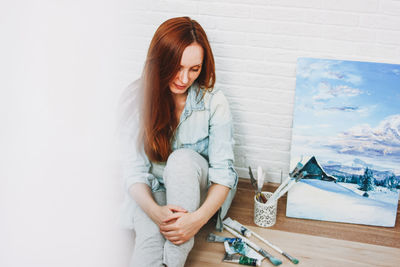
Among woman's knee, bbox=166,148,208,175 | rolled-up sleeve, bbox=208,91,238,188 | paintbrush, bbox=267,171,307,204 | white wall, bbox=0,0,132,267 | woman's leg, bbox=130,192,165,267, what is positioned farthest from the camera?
paintbrush, bbox=267,171,307,204

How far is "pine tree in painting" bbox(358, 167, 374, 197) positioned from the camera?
1528mm

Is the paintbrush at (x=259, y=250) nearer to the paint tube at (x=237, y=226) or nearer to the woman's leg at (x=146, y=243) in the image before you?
the paint tube at (x=237, y=226)

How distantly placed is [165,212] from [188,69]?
0.49m

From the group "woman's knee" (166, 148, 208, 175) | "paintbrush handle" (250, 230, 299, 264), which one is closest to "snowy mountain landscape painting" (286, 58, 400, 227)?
"paintbrush handle" (250, 230, 299, 264)

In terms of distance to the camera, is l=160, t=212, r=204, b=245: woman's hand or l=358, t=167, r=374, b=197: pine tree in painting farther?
l=358, t=167, r=374, b=197: pine tree in painting

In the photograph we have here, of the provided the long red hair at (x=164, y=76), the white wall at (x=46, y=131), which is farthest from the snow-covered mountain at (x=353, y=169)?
the white wall at (x=46, y=131)

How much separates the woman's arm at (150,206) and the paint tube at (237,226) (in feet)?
1.13

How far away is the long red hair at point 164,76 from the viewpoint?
1.21 m

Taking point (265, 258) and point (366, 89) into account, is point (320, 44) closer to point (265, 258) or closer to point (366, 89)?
point (366, 89)

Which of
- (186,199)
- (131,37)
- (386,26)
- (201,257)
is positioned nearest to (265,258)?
(201,257)

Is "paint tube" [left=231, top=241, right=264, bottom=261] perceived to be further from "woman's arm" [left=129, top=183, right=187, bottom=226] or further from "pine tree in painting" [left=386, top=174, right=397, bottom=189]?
"pine tree in painting" [left=386, top=174, right=397, bottom=189]

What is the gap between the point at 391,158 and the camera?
1.50m

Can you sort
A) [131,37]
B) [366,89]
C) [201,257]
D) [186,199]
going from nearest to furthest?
[186,199], [201,257], [366,89], [131,37]

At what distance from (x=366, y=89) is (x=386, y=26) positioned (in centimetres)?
25
